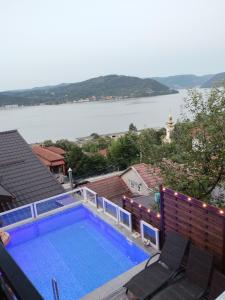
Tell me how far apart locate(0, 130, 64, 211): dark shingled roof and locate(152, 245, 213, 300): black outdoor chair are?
5.08 meters

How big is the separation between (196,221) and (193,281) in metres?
1.06

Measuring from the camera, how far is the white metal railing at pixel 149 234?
6285mm

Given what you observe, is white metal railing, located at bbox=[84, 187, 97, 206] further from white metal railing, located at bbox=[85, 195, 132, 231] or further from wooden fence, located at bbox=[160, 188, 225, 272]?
wooden fence, located at bbox=[160, 188, 225, 272]

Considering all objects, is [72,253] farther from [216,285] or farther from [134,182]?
[134,182]

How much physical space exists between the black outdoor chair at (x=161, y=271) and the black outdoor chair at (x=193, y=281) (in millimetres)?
181

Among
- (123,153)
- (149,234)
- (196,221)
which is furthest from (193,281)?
(123,153)

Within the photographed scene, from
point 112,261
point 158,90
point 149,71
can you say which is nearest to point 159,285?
point 112,261

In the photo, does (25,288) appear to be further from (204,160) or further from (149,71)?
(149,71)

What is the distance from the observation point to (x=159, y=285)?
187 inches

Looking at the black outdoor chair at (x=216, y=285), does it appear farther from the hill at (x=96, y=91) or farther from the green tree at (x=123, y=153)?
the hill at (x=96, y=91)

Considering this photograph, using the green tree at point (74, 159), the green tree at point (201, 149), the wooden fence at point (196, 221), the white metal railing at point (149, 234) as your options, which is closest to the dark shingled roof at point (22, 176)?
the white metal railing at point (149, 234)

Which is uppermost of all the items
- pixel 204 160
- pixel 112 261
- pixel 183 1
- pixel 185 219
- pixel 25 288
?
pixel 183 1

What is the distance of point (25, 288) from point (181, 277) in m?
4.63

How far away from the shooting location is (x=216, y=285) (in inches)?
180
